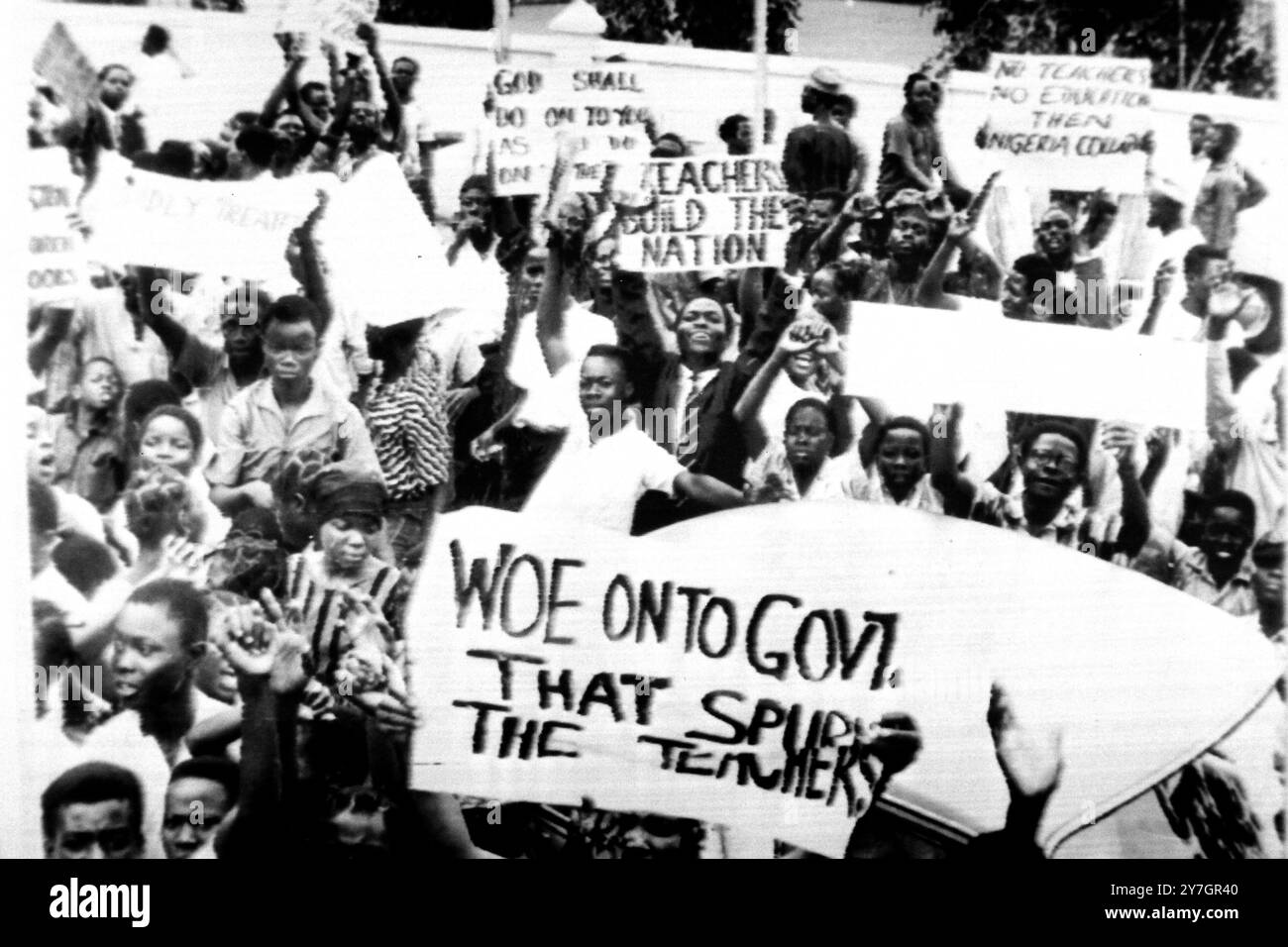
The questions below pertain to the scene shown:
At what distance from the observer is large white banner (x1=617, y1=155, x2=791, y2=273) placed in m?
3.82

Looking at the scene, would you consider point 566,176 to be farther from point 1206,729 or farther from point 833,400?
point 1206,729

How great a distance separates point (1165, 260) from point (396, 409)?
6.27 ft

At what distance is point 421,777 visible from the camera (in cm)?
379

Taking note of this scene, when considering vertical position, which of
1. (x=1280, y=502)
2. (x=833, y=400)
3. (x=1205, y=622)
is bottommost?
(x=1205, y=622)

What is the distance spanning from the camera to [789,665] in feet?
12.7

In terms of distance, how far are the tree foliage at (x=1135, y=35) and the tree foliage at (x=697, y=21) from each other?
0.40m

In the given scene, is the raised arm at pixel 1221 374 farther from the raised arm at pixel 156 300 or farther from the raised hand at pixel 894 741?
the raised arm at pixel 156 300

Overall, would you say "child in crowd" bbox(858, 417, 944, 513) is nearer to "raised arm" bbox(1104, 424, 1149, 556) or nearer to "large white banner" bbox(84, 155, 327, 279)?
"raised arm" bbox(1104, 424, 1149, 556)

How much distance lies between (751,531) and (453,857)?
1.05m

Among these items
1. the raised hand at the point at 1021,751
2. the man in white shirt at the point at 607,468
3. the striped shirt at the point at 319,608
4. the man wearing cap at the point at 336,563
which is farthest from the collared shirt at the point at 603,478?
the raised hand at the point at 1021,751

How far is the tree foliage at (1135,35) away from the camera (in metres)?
3.91

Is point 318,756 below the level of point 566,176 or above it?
below

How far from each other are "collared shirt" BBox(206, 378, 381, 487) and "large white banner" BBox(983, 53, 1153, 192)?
1.68 m

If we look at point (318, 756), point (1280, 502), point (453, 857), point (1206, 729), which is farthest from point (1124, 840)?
point (318, 756)
